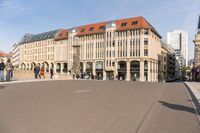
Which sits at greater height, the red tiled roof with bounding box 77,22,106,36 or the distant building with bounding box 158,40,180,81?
the red tiled roof with bounding box 77,22,106,36

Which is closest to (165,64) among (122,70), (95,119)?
(122,70)

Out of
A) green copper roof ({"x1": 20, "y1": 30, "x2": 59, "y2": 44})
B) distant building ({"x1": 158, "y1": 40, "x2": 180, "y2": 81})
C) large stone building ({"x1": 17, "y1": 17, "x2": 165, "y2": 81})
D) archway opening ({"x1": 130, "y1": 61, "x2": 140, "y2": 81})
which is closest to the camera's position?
archway opening ({"x1": 130, "y1": 61, "x2": 140, "y2": 81})

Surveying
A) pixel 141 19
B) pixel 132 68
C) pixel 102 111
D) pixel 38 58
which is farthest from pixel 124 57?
pixel 102 111

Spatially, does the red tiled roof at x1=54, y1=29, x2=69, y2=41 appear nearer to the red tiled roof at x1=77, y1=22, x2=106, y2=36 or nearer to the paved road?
the red tiled roof at x1=77, y1=22, x2=106, y2=36

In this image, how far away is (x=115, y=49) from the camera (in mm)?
91688

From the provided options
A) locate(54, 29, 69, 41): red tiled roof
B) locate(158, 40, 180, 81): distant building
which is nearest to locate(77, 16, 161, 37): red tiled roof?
locate(54, 29, 69, 41): red tiled roof

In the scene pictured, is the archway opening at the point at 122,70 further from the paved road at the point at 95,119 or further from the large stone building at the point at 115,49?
the paved road at the point at 95,119

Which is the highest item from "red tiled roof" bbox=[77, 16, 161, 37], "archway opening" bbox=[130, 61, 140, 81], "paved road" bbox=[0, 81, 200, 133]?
"red tiled roof" bbox=[77, 16, 161, 37]

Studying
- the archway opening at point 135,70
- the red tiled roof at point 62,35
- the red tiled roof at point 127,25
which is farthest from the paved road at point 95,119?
the red tiled roof at point 62,35

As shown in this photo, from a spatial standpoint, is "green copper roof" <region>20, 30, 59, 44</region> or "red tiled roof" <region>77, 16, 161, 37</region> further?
"green copper roof" <region>20, 30, 59, 44</region>

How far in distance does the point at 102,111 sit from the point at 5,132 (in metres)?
3.48

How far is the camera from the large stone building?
85506 millimetres

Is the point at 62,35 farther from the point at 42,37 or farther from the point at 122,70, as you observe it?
the point at 122,70

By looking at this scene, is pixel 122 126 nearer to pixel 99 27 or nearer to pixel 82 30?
pixel 99 27
